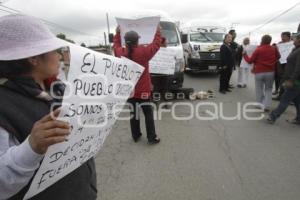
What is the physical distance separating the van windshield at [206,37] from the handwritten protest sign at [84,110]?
459 inches

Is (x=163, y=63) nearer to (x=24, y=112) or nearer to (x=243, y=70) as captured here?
(x=243, y=70)

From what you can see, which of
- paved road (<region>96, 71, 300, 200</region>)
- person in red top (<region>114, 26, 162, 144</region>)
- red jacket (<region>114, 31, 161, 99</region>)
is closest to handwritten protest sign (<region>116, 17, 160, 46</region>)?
person in red top (<region>114, 26, 162, 144</region>)

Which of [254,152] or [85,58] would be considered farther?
[254,152]

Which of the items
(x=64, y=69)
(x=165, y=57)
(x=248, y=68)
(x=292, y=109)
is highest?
(x=64, y=69)

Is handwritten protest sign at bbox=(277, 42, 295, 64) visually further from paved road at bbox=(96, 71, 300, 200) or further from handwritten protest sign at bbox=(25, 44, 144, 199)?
handwritten protest sign at bbox=(25, 44, 144, 199)

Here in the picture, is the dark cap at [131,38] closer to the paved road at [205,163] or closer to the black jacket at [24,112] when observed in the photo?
the paved road at [205,163]

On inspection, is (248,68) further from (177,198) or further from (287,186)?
(177,198)

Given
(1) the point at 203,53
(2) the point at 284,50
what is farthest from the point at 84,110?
(1) the point at 203,53

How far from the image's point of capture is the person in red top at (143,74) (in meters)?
4.64

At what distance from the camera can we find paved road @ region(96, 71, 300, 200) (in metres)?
3.56

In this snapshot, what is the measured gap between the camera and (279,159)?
14.7 feet

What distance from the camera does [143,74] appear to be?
191 inches

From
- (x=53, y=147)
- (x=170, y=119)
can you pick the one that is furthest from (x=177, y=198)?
(x=170, y=119)

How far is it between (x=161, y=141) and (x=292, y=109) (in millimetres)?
4086
